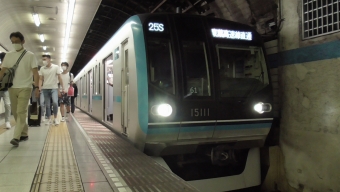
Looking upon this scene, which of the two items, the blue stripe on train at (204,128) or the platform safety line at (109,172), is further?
the blue stripe on train at (204,128)

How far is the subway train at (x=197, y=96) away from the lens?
413 cm

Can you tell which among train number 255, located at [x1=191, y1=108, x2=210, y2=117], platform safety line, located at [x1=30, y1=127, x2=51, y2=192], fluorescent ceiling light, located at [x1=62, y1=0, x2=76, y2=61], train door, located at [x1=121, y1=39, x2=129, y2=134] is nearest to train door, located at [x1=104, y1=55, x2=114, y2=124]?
train door, located at [x1=121, y1=39, x2=129, y2=134]

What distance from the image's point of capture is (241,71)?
4.93 metres

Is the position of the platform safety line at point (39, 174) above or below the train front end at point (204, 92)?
below

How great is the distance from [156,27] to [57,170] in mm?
2338

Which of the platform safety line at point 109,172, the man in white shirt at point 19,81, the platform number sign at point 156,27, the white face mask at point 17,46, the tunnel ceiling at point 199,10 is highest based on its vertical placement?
the tunnel ceiling at point 199,10

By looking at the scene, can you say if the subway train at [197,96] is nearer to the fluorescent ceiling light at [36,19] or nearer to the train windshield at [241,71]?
the train windshield at [241,71]

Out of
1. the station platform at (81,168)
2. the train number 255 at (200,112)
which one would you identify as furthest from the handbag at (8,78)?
the train number 255 at (200,112)

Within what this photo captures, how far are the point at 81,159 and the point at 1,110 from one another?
8.93 m

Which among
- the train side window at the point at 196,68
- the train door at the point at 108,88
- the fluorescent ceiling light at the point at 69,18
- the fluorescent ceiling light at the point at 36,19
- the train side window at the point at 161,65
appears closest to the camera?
the train side window at the point at 161,65

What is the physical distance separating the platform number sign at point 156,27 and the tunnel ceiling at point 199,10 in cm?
293

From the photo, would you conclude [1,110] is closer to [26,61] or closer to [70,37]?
[70,37]

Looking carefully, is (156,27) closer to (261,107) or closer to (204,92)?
(204,92)

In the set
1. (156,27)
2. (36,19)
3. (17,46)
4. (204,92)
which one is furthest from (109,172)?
(36,19)
